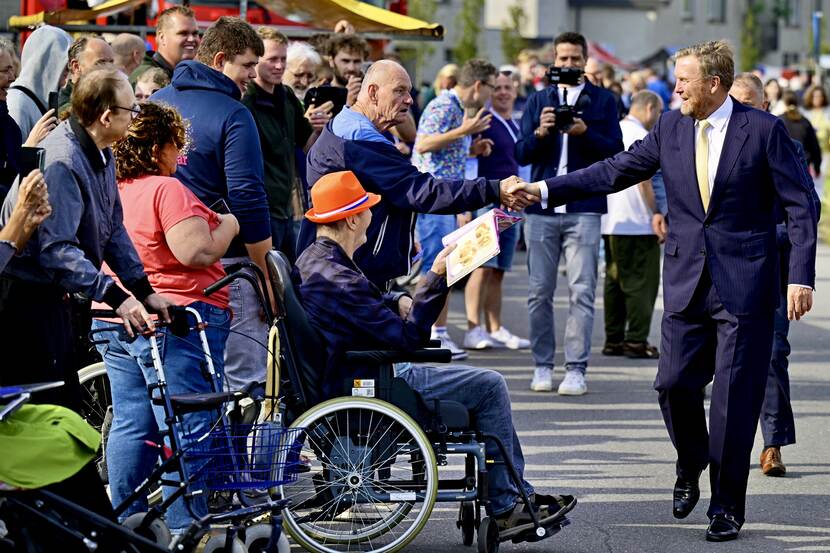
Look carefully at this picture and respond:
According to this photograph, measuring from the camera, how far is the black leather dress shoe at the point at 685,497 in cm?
724

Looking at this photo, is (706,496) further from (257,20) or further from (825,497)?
(257,20)

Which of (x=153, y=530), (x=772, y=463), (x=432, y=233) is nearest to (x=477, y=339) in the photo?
(x=432, y=233)

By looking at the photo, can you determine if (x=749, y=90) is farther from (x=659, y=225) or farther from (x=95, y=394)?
(x=95, y=394)

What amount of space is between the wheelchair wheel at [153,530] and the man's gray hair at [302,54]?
5359 millimetres

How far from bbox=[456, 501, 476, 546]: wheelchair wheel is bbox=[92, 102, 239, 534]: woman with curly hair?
1.14m

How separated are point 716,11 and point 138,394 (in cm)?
7811

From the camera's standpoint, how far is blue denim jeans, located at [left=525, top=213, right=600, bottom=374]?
10.7m

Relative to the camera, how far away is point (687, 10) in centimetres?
7962

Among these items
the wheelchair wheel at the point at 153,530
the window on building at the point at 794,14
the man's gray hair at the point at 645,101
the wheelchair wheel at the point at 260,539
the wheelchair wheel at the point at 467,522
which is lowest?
the wheelchair wheel at the point at 467,522

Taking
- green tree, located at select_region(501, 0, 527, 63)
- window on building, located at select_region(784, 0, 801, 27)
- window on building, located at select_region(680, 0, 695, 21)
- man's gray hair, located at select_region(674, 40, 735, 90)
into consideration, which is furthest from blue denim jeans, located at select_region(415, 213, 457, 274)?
window on building, located at select_region(784, 0, 801, 27)

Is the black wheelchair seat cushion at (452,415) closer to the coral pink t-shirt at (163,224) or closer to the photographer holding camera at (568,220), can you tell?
the coral pink t-shirt at (163,224)

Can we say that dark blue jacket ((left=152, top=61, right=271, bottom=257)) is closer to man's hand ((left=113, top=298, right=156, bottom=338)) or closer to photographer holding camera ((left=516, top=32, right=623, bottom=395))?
man's hand ((left=113, top=298, right=156, bottom=338))

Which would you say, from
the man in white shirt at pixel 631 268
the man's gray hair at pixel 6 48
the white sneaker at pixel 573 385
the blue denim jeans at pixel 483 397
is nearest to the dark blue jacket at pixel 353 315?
the blue denim jeans at pixel 483 397

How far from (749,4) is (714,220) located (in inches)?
3085
